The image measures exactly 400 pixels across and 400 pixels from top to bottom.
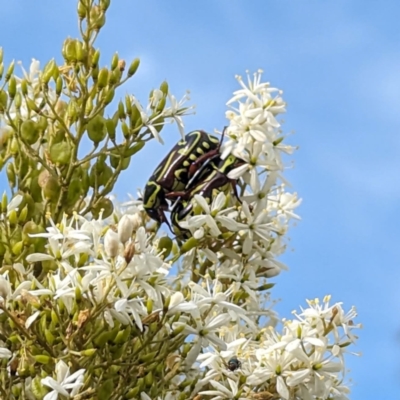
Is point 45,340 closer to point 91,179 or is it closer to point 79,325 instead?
point 79,325

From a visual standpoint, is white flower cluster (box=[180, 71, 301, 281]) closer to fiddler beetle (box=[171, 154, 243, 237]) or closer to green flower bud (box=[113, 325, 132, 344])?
fiddler beetle (box=[171, 154, 243, 237])

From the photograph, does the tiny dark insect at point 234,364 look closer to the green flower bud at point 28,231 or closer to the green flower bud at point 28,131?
the green flower bud at point 28,231

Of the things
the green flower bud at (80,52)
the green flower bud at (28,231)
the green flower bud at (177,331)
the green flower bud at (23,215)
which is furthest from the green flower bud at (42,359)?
the green flower bud at (80,52)

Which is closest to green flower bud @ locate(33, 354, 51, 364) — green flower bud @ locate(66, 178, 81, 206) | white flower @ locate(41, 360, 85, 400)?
white flower @ locate(41, 360, 85, 400)

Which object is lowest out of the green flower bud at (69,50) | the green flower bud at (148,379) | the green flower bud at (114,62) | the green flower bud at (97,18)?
the green flower bud at (148,379)

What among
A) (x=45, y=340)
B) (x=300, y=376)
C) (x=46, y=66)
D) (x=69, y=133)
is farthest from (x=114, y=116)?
(x=300, y=376)

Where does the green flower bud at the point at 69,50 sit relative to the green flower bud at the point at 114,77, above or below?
above

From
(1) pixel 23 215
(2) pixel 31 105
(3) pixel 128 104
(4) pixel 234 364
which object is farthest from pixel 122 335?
(2) pixel 31 105
